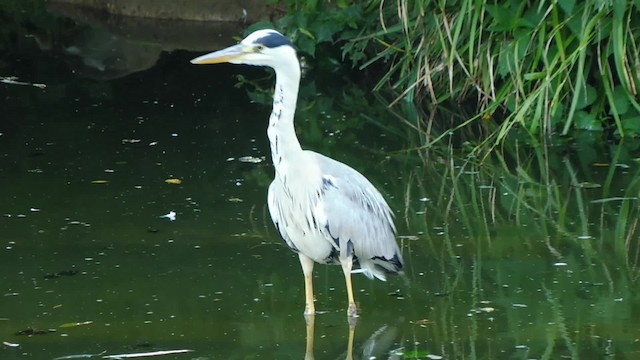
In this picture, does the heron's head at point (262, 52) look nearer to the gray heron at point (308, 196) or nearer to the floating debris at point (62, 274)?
the gray heron at point (308, 196)

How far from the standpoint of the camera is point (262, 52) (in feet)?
14.9

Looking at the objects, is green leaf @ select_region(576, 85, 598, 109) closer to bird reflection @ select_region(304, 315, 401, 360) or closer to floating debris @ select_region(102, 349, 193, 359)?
bird reflection @ select_region(304, 315, 401, 360)

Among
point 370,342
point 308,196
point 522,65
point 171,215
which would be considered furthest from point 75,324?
point 522,65

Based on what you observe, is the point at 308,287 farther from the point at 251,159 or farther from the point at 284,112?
the point at 251,159

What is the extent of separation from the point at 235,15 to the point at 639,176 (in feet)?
23.0

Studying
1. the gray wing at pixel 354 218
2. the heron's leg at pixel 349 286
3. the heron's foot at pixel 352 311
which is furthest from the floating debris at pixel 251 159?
the heron's foot at pixel 352 311

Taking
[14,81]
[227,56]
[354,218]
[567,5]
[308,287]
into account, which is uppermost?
[567,5]

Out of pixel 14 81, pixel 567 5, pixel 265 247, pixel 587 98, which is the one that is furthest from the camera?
pixel 14 81

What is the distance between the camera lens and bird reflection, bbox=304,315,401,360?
4.41 metres

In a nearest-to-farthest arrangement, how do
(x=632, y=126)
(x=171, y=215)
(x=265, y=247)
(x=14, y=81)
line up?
(x=265, y=247), (x=171, y=215), (x=632, y=126), (x=14, y=81)

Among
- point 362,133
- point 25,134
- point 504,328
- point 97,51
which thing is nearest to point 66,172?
point 25,134

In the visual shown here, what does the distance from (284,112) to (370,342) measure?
966 mm

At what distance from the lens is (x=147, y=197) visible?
650 cm

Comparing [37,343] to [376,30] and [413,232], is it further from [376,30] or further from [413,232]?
[376,30]
